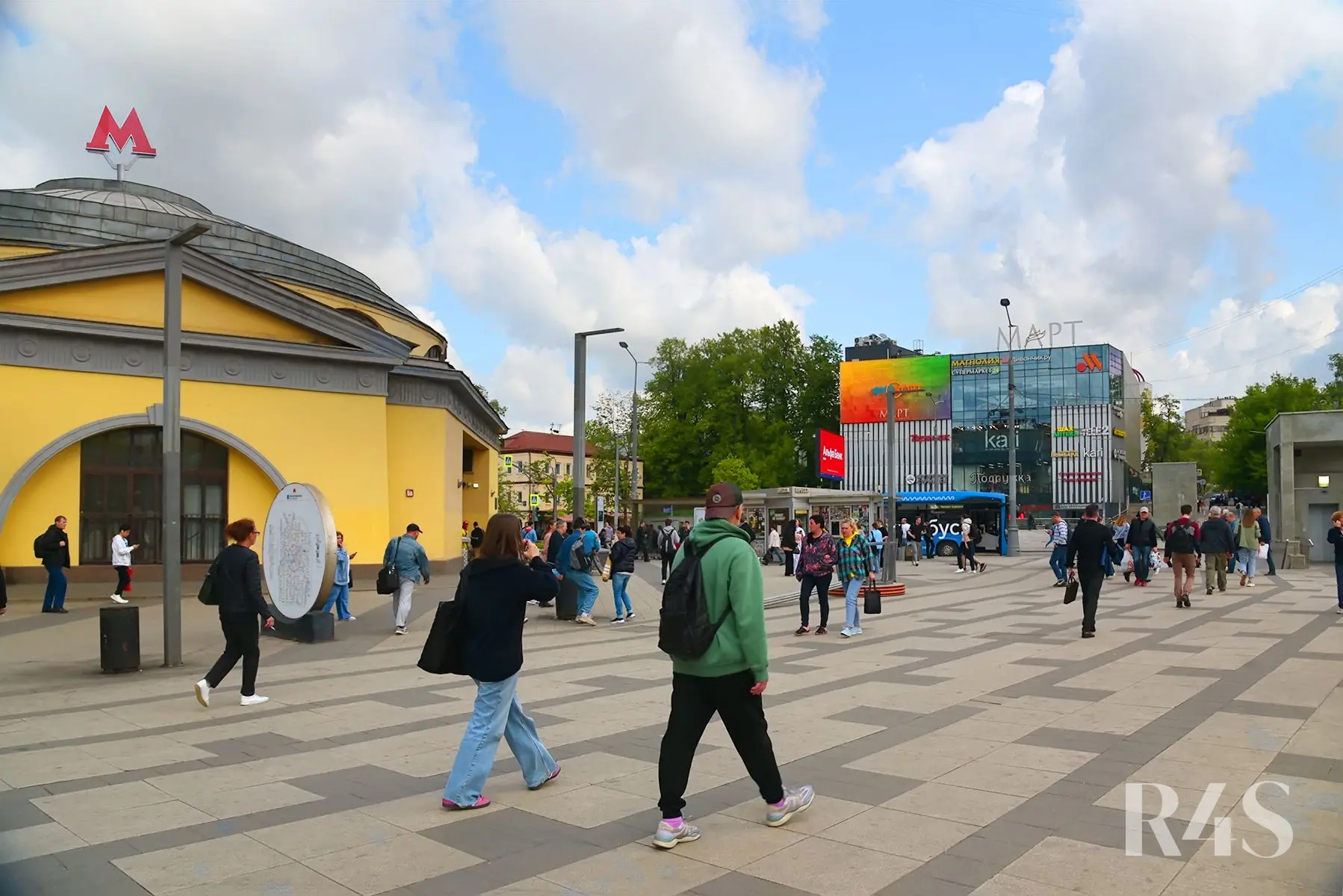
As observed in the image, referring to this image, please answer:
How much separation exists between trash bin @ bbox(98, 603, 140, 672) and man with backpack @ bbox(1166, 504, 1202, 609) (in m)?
→ 16.2

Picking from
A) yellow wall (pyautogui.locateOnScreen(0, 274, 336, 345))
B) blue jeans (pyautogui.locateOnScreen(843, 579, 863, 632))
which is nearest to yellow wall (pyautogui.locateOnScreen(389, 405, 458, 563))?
yellow wall (pyautogui.locateOnScreen(0, 274, 336, 345))

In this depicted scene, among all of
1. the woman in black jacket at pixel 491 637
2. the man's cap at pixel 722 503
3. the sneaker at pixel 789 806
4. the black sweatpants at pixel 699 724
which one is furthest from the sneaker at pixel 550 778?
the man's cap at pixel 722 503

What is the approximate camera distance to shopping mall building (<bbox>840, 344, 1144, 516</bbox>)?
89312 mm

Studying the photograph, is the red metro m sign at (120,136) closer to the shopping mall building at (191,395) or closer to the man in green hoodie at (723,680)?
the shopping mall building at (191,395)

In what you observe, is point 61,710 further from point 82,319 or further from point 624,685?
point 82,319

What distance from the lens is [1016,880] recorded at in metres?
4.58

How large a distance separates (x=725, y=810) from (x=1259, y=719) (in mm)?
4825

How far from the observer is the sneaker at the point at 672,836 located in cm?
506

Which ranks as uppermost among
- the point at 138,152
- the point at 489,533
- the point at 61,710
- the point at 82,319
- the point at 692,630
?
the point at 138,152

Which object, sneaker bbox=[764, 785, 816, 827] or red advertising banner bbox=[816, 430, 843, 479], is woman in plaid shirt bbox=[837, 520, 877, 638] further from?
red advertising banner bbox=[816, 430, 843, 479]

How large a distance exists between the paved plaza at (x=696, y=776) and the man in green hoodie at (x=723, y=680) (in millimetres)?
310

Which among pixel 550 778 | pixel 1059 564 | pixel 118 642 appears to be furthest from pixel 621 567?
pixel 1059 564

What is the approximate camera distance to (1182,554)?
18.1 metres

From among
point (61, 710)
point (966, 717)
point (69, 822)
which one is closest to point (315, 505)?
point (61, 710)
